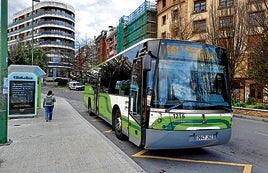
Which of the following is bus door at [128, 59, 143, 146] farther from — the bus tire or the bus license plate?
the bus license plate

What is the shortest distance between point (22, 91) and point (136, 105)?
8430mm

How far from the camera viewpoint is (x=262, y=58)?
713 inches

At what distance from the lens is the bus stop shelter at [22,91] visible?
12445 mm

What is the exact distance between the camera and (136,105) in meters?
6.43

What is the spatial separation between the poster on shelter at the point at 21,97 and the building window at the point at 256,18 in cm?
1654

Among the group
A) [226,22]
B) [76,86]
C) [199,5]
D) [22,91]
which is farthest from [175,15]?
[76,86]

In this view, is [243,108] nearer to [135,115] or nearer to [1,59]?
[135,115]

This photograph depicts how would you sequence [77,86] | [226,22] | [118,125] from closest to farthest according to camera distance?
[118,125], [226,22], [77,86]

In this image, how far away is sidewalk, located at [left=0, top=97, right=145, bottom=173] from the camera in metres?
5.09

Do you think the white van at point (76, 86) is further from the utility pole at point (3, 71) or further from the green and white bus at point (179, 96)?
the green and white bus at point (179, 96)

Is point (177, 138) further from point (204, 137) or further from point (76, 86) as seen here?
point (76, 86)

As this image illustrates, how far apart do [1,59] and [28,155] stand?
9.27 feet

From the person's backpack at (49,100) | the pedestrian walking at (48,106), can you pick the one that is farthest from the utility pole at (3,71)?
the person's backpack at (49,100)

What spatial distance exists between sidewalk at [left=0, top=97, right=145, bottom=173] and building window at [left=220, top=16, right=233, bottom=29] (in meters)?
18.3
